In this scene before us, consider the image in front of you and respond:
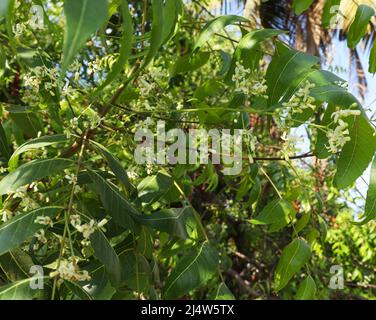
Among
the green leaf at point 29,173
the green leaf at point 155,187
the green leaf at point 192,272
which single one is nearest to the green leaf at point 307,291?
the green leaf at point 192,272

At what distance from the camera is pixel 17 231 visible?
82cm

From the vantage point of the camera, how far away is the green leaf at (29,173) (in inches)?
35.2

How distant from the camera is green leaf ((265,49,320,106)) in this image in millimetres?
944

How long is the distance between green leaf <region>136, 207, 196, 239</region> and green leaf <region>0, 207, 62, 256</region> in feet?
0.63

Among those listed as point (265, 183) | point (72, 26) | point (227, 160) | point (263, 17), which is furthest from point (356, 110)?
point (263, 17)

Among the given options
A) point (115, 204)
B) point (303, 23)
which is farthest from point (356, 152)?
point (303, 23)

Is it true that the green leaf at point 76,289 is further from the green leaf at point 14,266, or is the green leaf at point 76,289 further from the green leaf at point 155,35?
the green leaf at point 155,35

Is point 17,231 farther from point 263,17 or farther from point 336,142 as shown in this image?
point 263,17

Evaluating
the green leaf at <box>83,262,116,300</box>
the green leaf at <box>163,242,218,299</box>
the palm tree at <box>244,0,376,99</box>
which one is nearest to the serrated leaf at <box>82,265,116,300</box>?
the green leaf at <box>83,262,116,300</box>

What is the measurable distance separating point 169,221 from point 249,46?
0.37m

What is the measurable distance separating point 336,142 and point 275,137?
14.1 feet

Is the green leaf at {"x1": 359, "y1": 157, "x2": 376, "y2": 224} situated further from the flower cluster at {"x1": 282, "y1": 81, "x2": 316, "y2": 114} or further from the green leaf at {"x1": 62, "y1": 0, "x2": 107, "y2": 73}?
the green leaf at {"x1": 62, "y1": 0, "x2": 107, "y2": 73}

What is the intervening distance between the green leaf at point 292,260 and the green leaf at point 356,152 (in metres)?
0.24
